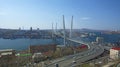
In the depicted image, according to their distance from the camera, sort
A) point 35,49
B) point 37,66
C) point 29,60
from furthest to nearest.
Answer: point 35,49 → point 29,60 → point 37,66

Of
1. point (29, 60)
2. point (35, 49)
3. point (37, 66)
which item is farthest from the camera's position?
point (35, 49)

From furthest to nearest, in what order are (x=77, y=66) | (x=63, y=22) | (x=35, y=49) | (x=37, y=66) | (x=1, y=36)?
(x=1, y=36), (x=63, y=22), (x=35, y=49), (x=37, y=66), (x=77, y=66)

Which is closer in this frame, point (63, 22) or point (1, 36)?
point (63, 22)

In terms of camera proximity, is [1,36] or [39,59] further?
[1,36]

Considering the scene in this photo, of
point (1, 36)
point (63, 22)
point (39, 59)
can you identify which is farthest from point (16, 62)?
point (1, 36)

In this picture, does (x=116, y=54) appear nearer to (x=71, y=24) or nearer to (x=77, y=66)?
(x=77, y=66)

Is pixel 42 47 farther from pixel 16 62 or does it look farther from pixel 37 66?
pixel 37 66

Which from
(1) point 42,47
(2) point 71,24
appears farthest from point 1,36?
(1) point 42,47

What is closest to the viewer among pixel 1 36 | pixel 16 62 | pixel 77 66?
pixel 77 66

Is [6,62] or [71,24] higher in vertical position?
[71,24]
